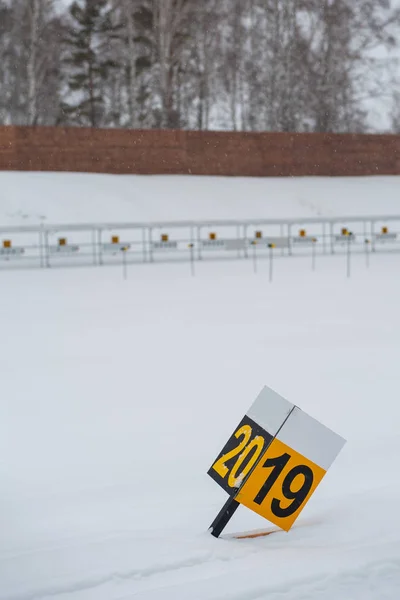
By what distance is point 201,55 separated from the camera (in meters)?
45.9

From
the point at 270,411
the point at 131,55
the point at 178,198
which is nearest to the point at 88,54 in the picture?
the point at 131,55

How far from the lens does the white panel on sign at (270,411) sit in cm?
507

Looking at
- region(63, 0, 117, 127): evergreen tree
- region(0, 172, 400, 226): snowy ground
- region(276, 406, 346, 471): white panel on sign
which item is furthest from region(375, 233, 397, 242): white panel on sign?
region(276, 406, 346, 471): white panel on sign

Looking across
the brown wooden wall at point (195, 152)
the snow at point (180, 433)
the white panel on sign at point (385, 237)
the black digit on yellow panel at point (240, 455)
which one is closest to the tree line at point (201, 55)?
the brown wooden wall at point (195, 152)

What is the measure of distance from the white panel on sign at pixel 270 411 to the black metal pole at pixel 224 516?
0.47 meters

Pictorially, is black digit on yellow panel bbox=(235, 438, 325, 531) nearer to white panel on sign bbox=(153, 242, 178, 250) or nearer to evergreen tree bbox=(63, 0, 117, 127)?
white panel on sign bbox=(153, 242, 178, 250)

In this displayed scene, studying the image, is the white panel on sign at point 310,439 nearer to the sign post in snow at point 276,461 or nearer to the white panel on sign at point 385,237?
the sign post in snow at point 276,461

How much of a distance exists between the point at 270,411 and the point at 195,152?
1210 inches

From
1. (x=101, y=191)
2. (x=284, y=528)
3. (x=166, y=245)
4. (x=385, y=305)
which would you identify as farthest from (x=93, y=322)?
(x=101, y=191)

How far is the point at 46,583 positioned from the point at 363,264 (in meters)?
19.3

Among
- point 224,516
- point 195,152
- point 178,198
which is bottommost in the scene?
point 224,516

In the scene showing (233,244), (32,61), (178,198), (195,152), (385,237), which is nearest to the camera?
(233,244)

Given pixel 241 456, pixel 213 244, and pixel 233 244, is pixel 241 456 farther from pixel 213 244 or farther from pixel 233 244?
pixel 213 244

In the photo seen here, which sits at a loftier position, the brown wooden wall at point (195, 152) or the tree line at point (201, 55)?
the tree line at point (201, 55)
